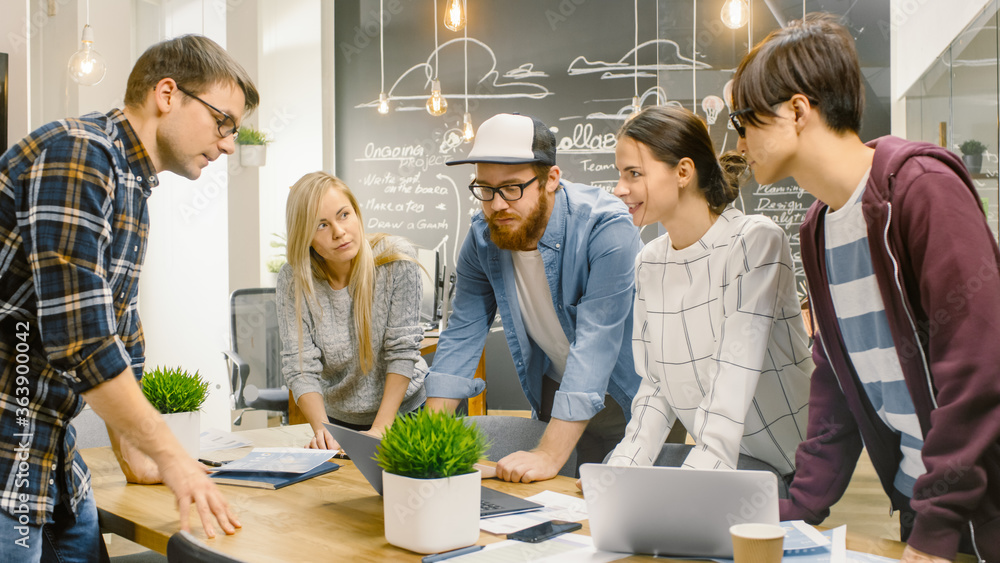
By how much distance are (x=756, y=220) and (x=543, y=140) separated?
2.11ft

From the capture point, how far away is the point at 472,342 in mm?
2197

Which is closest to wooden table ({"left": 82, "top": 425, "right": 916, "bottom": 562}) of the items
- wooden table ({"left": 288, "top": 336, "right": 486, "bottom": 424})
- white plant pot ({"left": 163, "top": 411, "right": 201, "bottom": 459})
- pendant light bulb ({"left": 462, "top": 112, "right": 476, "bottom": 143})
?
white plant pot ({"left": 163, "top": 411, "right": 201, "bottom": 459})

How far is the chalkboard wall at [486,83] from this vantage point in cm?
561

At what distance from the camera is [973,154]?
3.49m

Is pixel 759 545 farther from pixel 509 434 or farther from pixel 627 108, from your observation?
pixel 627 108

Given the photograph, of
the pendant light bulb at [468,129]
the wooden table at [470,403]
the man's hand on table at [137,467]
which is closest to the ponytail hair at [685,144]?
the man's hand on table at [137,467]

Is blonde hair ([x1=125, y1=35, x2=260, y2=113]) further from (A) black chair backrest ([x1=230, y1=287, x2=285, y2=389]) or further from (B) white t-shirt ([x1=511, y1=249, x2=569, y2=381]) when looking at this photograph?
(A) black chair backrest ([x1=230, y1=287, x2=285, y2=389])

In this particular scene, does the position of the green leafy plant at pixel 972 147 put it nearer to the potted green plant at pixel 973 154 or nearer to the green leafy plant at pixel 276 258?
the potted green plant at pixel 973 154

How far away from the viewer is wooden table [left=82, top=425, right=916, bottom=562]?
48.2 inches

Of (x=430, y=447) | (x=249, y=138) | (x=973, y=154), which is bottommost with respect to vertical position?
(x=430, y=447)

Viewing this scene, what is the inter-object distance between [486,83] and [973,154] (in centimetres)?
388

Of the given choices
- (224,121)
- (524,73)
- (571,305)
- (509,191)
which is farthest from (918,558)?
(524,73)

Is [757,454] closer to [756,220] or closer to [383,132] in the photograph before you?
[756,220]

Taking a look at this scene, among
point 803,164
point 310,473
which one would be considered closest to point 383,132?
point 310,473
